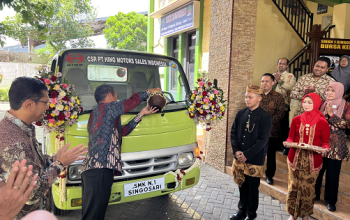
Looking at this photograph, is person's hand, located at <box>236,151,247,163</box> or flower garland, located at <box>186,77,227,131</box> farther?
flower garland, located at <box>186,77,227,131</box>

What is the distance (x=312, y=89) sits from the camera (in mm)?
4168

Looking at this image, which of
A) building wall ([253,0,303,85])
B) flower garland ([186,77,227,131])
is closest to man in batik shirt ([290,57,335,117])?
flower garland ([186,77,227,131])

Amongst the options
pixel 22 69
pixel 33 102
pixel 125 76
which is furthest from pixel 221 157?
pixel 22 69

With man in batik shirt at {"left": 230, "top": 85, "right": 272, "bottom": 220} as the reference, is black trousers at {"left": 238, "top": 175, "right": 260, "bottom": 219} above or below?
below

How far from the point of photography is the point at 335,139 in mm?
3709

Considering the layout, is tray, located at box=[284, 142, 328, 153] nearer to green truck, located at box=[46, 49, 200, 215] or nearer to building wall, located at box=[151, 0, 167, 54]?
green truck, located at box=[46, 49, 200, 215]

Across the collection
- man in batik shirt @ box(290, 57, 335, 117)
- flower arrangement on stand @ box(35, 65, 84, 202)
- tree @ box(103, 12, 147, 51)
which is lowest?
flower arrangement on stand @ box(35, 65, 84, 202)

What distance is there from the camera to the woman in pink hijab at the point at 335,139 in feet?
12.0

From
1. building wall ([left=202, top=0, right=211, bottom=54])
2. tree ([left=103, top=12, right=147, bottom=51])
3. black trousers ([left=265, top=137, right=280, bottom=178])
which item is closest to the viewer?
black trousers ([left=265, top=137, right=280, bottom=178])

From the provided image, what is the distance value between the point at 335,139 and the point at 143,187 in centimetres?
280

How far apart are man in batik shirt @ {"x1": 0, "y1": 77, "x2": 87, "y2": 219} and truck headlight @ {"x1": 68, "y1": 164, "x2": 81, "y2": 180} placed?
1099 millimetres

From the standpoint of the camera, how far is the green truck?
3043mm

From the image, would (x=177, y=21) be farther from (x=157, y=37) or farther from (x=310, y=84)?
(x=310, y=84)

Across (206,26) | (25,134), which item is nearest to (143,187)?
(25,134)
